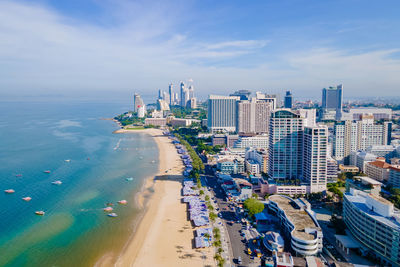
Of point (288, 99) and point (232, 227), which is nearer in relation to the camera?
point (232, 227)

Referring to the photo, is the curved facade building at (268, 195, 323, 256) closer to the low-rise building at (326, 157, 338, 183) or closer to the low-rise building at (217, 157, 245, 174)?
the low-rise building at (326, 157, 338, 183)

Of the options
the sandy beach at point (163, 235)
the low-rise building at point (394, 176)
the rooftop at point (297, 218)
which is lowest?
the sandy beach at point (163, 235)

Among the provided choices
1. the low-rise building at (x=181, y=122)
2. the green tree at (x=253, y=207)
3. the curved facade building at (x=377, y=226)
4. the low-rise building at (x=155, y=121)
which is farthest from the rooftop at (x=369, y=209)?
the low-rise building at (x=155, y=121)

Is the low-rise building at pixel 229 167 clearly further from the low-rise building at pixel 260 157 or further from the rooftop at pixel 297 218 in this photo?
the rooftop at pixel 297 218

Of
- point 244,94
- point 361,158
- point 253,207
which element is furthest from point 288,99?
point 253,207

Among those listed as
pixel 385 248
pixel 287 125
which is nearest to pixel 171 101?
pixel 287 125

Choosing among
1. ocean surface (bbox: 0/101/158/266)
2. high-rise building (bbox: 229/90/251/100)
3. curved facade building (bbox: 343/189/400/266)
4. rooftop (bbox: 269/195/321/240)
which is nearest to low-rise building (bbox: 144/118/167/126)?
high-rise building (bbox: 229/90/251/100)

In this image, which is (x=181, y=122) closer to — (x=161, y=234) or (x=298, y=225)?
(x=161, y=234)
